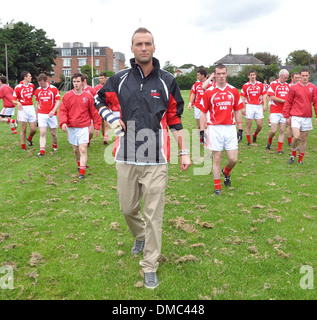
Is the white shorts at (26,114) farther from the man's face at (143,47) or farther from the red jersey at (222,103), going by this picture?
the man's face at (143,47)

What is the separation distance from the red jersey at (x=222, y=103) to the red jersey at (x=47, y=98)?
593 centimetres

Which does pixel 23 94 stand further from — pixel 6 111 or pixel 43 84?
pixel 6 111

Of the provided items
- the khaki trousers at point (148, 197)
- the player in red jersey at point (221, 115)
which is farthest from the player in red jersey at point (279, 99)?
the khaki trousers at point (148, 197)

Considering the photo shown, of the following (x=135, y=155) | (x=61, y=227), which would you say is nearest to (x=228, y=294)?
(x=135, y=155)

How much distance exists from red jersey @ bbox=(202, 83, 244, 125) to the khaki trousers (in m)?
3.51

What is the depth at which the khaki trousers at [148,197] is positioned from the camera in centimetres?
392

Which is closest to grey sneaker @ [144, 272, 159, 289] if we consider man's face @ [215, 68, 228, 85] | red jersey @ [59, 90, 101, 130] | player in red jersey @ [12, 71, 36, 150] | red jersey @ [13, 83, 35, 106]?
man's face @ [215, 68, 228, 85]

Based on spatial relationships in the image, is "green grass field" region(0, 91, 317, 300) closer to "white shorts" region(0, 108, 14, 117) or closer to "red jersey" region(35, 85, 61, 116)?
"red jersey" region(35, 85, 61, 116)

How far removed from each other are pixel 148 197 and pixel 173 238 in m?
1.40

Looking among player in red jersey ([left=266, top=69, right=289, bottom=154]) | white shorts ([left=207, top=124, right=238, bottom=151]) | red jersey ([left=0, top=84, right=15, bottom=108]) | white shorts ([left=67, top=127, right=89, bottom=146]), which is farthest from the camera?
red jersey ([left=0, top=84, right=15, bottom=108])

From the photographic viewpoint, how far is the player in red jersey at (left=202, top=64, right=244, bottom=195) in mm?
7075

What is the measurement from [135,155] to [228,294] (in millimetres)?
1942

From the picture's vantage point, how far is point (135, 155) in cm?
398
